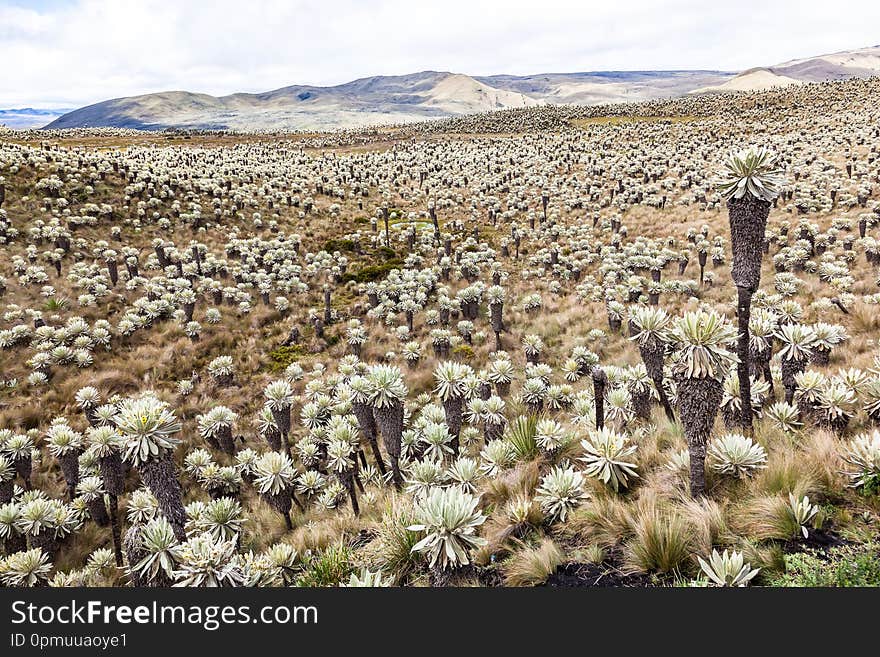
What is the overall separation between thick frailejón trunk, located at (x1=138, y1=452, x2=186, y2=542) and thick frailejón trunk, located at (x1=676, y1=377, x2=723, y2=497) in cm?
720

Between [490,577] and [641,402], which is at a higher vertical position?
[490,577]

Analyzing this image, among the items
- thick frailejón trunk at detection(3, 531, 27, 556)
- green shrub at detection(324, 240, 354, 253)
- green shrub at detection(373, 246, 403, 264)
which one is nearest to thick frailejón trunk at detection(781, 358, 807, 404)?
thick frailejón trunk at detection(3, 531, 27, 556)

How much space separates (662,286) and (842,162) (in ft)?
89.6

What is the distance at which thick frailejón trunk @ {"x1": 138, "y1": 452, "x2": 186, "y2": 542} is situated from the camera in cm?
639

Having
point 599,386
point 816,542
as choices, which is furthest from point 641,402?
point 816,542

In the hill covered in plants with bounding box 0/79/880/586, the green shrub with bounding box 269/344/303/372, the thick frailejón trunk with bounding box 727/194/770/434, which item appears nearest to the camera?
the hill covered in plants with bounding box 0/79/880/586

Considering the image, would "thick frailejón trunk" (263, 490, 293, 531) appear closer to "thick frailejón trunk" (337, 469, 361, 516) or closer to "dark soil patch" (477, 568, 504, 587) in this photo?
"thick frailejón trunk" (337, 469, 361, 516)

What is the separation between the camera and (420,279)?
23609 mm

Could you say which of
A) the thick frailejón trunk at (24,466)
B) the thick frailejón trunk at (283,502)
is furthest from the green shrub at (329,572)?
the thick frailejón trunk at (24,466)

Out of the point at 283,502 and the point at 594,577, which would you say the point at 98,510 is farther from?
the point at 594,577

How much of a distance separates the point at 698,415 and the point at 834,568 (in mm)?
1707

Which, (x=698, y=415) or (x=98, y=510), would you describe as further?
(x=98, y=510)

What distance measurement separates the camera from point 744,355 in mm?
6047

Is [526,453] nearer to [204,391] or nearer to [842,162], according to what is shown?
[204,391]
